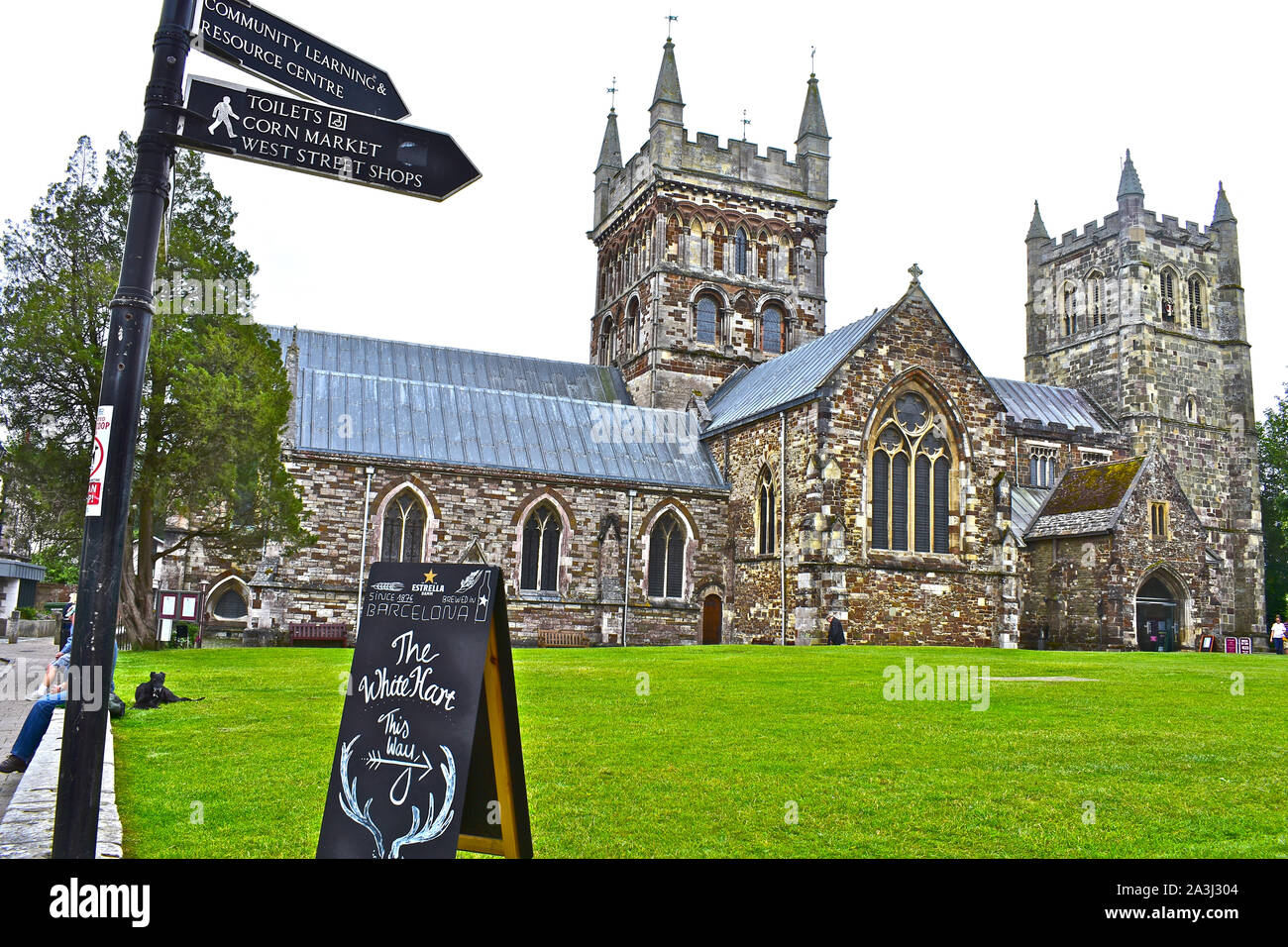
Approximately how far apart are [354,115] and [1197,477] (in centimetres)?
5640

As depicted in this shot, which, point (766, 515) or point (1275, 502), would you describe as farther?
point (1275, 502)

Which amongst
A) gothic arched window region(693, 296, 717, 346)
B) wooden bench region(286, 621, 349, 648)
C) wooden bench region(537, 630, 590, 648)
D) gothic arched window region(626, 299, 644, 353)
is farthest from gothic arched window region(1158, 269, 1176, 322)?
wooden bench region(286, 621, 349, 648)

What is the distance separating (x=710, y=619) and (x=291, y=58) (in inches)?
1178

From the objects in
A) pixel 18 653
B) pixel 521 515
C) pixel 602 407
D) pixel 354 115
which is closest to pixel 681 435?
pixel 602 407

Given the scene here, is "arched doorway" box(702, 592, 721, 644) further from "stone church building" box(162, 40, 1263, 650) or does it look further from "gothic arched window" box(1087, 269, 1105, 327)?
"gothic arched window" box(1087, 269, 1105, 327)

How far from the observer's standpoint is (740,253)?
1727 inches

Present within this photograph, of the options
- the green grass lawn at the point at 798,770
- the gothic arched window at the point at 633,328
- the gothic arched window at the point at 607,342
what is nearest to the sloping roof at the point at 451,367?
the gothic arched window at the point at 633,328

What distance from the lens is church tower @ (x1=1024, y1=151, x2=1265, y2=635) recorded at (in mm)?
52531

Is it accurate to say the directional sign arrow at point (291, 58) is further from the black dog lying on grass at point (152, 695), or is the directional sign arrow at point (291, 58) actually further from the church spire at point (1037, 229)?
the church spire at point (1037, 229)

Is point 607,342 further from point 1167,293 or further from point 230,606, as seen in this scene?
point 1167,293

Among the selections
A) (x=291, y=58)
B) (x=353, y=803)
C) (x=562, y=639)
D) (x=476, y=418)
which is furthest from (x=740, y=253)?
(x=353, y=803)

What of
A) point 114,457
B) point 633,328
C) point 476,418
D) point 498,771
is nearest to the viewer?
point 114,457
